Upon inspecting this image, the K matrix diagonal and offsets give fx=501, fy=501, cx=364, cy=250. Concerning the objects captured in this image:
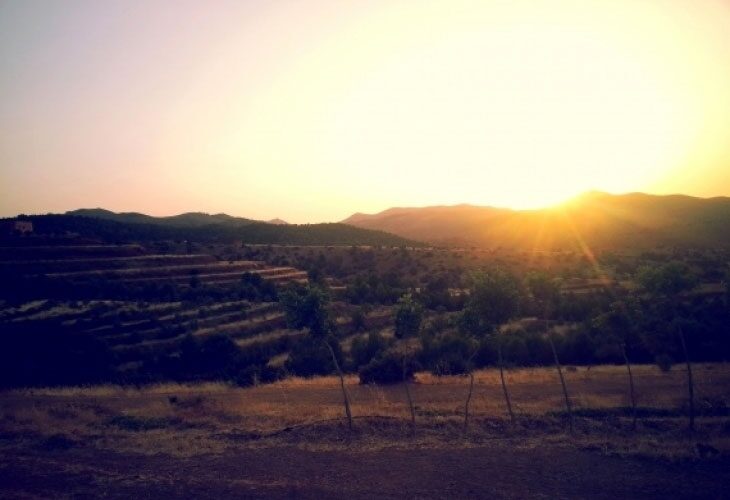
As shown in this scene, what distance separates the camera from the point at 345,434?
19797 millimetres

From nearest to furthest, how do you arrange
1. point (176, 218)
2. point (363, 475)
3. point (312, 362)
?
point (363, 475) → point (312, 362) → point (176, 218)

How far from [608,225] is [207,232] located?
91837mm

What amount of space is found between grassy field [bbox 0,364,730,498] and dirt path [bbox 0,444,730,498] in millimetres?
80

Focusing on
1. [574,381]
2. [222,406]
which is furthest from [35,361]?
[574,381]

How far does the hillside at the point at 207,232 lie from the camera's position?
82562 millimetres

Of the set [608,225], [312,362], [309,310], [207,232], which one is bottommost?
[312,362]

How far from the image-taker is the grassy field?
15.8 m

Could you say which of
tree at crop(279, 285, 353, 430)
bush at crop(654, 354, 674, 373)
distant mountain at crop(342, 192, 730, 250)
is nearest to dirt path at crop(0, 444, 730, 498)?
tree at crop(279, 285, 353, 430)

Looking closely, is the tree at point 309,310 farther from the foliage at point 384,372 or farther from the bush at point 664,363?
the bush at point 664,363

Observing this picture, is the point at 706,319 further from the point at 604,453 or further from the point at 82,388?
the point at 82,388

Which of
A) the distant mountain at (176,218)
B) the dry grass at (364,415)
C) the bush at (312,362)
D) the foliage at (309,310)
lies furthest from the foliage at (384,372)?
the distant mountain at (176,218)

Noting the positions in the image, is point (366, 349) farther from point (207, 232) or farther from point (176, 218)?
point (176, 218)

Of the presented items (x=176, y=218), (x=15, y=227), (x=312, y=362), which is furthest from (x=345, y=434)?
(x=176, y=218)

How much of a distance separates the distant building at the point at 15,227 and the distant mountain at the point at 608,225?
86.5 meters
